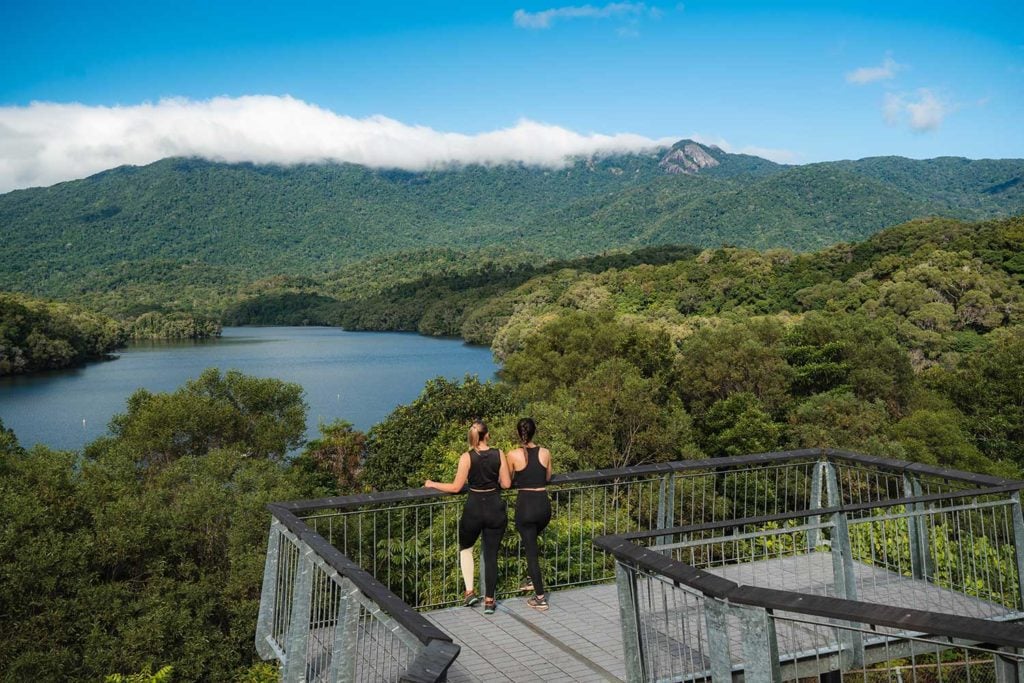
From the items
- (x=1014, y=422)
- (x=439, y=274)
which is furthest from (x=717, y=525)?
(x=439, y=274)

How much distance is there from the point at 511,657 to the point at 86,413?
55859mm

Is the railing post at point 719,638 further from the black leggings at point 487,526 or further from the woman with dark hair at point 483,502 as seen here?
the black leggings at point 487,526

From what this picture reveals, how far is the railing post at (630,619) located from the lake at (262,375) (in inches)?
1221

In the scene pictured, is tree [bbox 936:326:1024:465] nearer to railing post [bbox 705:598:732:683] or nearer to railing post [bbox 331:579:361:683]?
railing post [bbox 705:598:732:683]

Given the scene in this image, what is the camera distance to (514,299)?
109 metres

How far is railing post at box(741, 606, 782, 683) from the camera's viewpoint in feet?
9.74

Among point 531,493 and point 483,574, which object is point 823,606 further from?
point 483,574

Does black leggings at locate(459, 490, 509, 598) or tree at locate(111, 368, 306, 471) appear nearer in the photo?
black leggings at locate(459, 490, 509, 598)

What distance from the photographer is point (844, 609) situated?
2.63 m

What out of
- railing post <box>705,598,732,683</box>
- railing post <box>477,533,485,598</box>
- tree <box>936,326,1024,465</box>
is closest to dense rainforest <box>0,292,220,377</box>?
tree <box>936,326,1024,465</box>

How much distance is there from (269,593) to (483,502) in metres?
1.60

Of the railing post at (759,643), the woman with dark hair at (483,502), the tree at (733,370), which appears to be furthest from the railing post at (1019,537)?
the tree at (733,370)

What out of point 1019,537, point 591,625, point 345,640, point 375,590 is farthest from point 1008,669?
point 1019,537

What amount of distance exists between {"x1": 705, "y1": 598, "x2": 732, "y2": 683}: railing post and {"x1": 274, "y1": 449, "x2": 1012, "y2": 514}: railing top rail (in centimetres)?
295
